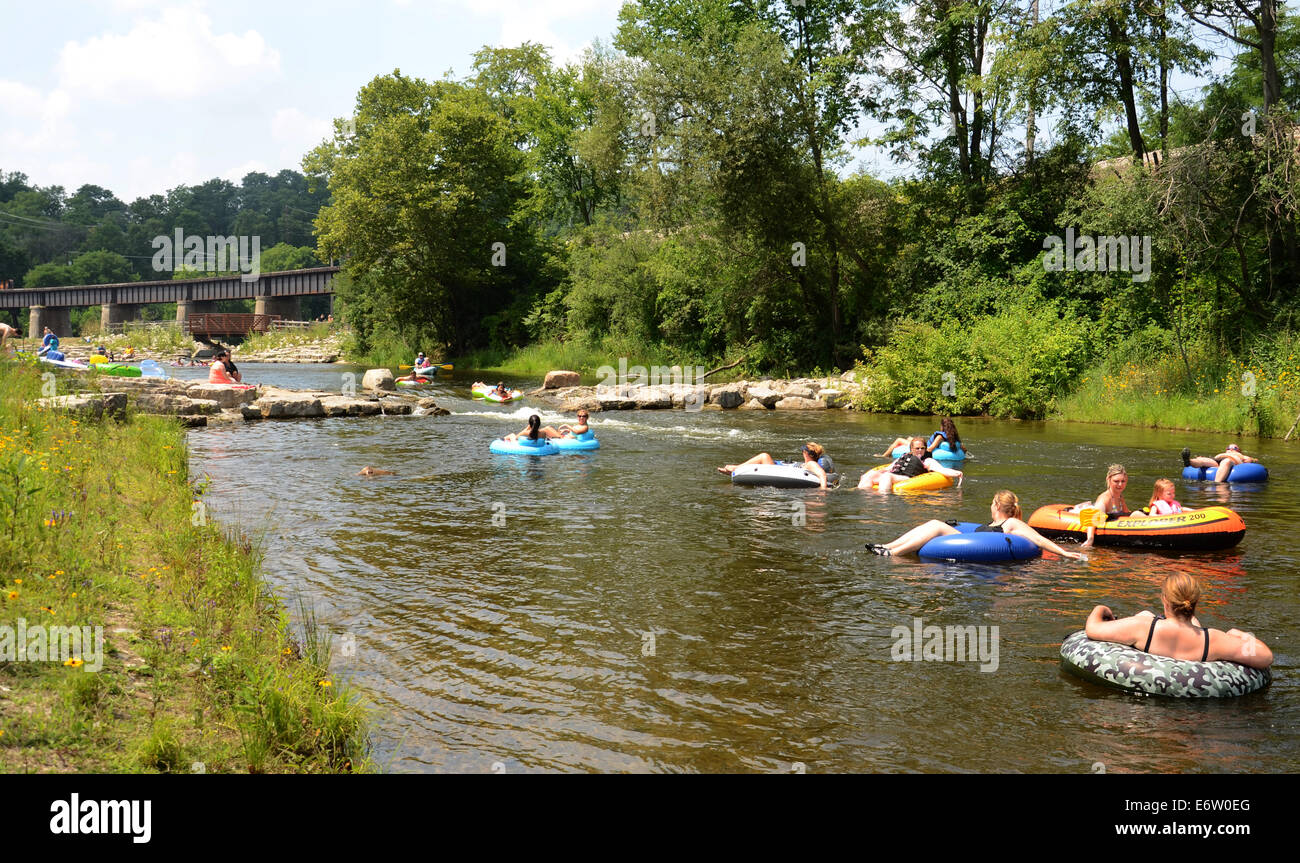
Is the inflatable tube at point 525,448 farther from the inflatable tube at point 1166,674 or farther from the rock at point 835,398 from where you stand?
the inflatable tube at point 1166,674

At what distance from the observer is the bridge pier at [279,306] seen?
76.8 meters

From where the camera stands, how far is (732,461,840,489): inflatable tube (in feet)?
48.4

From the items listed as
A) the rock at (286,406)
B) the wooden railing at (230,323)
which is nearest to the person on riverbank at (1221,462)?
the rock at (286,406)

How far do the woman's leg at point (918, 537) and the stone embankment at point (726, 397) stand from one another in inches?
693

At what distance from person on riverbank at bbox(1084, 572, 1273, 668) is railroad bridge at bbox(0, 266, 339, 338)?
237 feet

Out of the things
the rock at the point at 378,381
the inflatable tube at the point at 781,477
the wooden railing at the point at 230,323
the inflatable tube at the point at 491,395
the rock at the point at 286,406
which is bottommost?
the inflatable tube at the point at 781,477

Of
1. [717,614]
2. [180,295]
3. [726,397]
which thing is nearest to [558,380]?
[726,397]

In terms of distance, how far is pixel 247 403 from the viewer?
2475 cm

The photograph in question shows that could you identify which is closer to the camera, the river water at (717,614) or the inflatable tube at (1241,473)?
the river water at (717,614)

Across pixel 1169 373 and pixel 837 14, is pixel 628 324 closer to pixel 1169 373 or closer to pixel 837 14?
pixel 837 14

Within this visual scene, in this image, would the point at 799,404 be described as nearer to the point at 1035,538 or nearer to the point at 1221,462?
the point at 1221,462

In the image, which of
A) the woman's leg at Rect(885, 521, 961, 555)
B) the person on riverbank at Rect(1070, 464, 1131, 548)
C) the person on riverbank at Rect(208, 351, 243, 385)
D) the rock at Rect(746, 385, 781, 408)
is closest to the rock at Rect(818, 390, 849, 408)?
the rock at Rect(746, 385, 781, 408)

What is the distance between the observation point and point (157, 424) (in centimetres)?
1474
